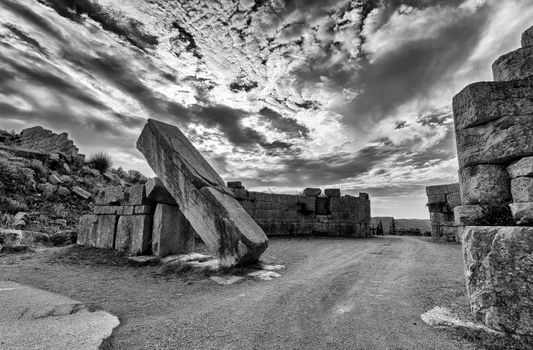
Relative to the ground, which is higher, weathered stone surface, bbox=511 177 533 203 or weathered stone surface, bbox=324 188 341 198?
weathered stone surface, bbox=324 188 341 198

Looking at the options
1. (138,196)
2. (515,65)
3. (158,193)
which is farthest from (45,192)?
(515,65)

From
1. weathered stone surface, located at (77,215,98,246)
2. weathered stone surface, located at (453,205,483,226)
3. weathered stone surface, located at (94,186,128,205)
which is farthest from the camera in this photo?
weathered stone surface, located at (77,215,98,246)

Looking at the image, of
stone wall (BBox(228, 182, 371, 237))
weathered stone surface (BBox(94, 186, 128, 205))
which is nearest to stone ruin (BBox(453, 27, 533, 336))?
weathered stone surface (BBox(94, 186, 128, 205))

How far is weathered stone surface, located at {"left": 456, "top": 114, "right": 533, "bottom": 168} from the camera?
240 centimetres

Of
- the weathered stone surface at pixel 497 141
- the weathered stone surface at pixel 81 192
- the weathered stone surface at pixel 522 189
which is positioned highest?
the weathered stone surface at pixel 81 192

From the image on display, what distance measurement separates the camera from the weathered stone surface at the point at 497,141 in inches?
94.7

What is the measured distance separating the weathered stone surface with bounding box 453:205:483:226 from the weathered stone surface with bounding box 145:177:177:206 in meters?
5.09

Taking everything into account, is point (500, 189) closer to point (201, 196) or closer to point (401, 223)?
point (201, 196)

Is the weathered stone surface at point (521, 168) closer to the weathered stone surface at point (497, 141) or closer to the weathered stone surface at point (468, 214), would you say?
the weathered stone surface at point (497, 141)

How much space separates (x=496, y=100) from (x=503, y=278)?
63.4 inches

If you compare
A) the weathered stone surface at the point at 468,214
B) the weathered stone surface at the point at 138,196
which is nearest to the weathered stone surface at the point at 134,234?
the weathered stone surface at the point at 138,196

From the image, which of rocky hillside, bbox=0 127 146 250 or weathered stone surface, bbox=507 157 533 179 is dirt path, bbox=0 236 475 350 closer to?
weathered stone surface, bbox=507 157 533 179

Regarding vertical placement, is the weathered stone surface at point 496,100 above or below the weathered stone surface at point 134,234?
above

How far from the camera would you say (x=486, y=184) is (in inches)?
104
